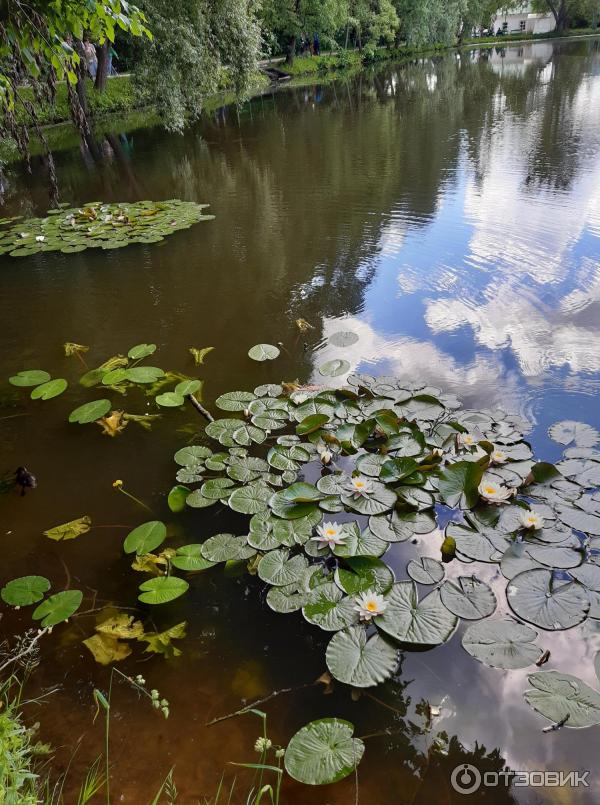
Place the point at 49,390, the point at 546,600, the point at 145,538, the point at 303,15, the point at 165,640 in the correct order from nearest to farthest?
the point at 546,600
the point at 165,640
the point at 145,538
the point at 49,390
the point at 303,15

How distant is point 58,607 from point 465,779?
1.67 m

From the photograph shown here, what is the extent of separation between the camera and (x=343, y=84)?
2369 cm

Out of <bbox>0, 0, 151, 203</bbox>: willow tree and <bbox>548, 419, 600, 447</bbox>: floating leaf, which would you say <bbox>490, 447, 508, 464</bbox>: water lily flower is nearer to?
<bbox>548, 419, 600, 447</bbox>: floating leaf

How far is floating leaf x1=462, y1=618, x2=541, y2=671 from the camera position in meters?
1.83

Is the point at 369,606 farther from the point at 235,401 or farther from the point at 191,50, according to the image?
the point at 191,50

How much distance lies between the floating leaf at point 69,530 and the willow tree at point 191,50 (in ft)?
38.6

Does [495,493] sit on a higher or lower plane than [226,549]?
higher

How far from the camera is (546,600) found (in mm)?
1973

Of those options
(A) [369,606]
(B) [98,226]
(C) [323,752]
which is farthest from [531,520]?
(B) [98,226]

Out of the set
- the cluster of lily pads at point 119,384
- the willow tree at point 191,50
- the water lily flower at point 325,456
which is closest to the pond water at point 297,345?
the cluster of lily pads at point 119,384

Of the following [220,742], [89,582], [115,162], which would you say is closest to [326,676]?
[220,742]

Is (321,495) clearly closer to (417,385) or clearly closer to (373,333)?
(417,385)

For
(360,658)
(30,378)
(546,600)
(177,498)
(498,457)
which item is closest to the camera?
(360,658)

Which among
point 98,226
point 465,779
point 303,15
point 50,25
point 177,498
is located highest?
point 303,15
